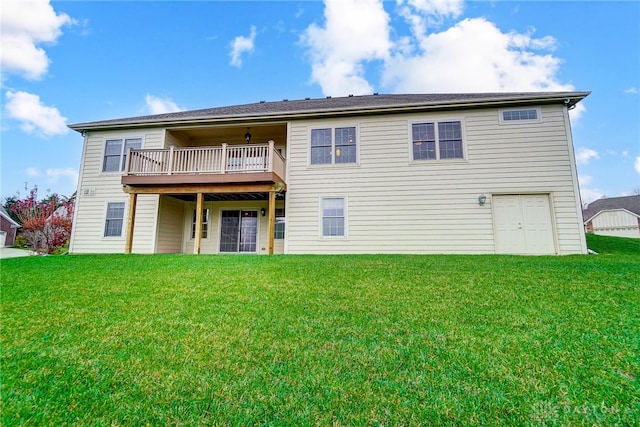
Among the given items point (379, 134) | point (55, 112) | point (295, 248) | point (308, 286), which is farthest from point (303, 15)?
point (55, 112)

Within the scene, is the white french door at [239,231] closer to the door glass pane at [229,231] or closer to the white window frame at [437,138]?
the door glass pane at [229,231]

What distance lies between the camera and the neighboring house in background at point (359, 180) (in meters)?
9.20

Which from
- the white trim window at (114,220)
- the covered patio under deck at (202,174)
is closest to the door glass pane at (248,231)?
the covered patio under deck at (202,174)

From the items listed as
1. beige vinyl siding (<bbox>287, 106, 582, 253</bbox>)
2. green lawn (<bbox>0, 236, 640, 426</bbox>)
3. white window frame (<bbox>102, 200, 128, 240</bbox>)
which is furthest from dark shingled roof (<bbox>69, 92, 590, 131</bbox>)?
green lawn (<bbox>0, 236, 640, 426</bbox>)

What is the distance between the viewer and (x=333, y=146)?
10.6 m

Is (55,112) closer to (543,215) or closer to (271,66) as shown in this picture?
(271,66)

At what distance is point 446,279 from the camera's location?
202 inches

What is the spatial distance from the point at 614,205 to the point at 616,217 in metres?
1.81

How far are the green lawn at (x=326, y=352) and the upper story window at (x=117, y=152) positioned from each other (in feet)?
25.8

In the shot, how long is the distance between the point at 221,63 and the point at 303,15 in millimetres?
5789

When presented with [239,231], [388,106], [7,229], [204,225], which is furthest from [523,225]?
[7,229]

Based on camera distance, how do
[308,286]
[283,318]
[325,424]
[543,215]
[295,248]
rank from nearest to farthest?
[325,424], [283,318], [308,286], [543,215], [295,248]

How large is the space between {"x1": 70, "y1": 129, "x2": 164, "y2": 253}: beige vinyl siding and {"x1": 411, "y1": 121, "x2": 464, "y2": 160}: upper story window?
970 cm

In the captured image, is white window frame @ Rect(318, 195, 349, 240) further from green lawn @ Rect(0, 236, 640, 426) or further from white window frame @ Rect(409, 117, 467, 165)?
green lawn @ Rect(0, 236, 640, 426)
